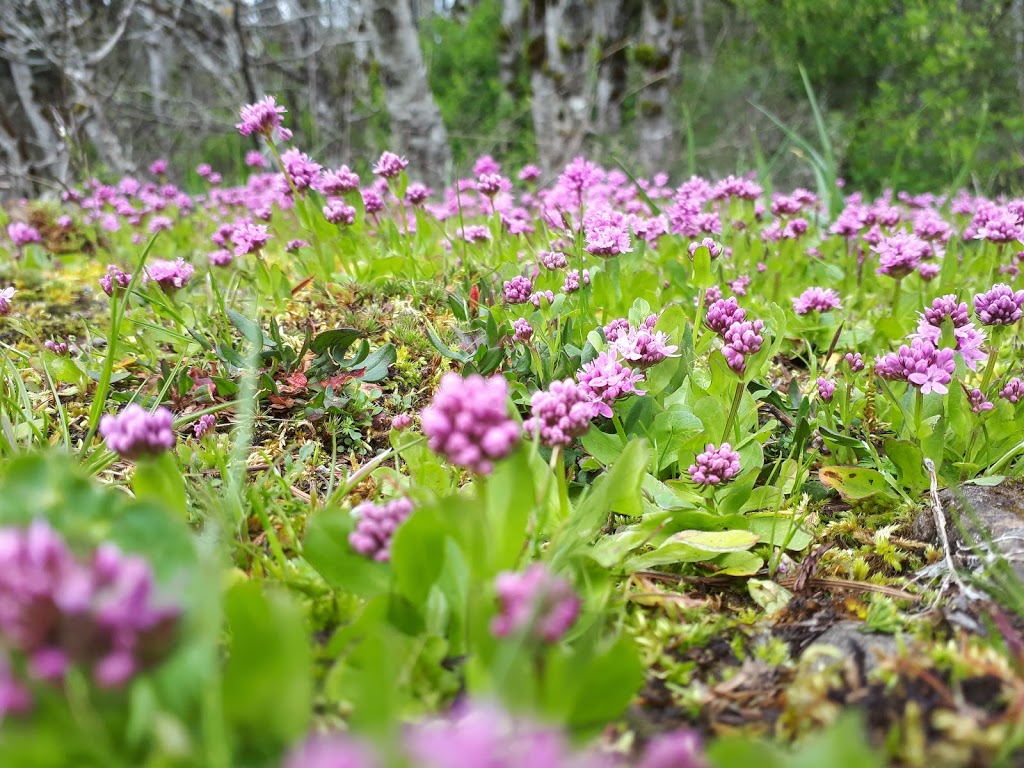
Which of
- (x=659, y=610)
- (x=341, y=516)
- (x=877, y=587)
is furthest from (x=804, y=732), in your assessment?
(x=341, y=516)

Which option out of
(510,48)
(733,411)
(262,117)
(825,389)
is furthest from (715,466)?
(510,48)

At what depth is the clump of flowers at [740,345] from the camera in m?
1.91

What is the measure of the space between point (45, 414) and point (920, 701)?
2.23 m

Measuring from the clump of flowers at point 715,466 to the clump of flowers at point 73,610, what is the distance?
1.36 m

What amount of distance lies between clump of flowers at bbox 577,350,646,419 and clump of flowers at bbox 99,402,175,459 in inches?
39.5

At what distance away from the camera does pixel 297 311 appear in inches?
121

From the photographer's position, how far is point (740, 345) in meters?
1.93

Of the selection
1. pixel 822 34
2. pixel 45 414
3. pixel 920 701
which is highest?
pixel 822 34

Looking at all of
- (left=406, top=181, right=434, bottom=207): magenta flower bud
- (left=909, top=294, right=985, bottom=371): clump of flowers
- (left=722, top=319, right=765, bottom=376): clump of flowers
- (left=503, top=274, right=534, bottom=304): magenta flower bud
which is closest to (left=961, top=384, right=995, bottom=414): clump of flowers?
(left=909, top=294, right=985, bottom=371): clump of flowers

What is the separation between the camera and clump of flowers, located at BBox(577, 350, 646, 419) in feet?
6.16

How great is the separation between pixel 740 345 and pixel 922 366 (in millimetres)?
472

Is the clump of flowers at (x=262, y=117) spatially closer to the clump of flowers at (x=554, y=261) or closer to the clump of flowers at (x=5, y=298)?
the clump of flowers at (x=5, y=298)

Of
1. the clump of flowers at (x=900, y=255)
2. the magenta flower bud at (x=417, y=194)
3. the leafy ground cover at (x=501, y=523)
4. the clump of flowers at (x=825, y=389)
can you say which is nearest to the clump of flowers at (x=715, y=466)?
the leafy ground cover at (x=501, y=523)

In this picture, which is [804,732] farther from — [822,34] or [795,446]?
[822,34]
